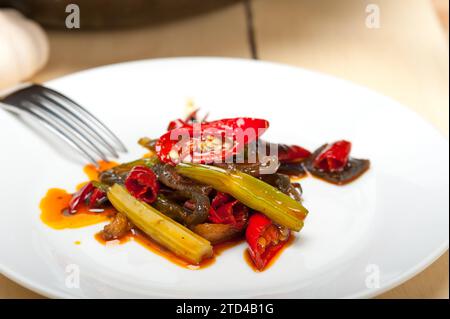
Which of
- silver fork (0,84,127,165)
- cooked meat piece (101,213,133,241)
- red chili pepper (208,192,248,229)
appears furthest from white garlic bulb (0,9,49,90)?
red chili pepper (208,192,248,229)

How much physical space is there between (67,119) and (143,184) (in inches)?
22.1

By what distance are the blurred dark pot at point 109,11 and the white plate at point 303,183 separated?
2.07ft

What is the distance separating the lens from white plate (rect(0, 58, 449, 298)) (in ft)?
5.37

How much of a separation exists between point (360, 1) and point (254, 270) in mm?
2359

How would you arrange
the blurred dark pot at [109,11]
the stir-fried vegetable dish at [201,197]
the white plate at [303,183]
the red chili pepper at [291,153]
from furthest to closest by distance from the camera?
1. the blurred dark pot at [109,11]
2. the red chili pepper at [291,153]
3. the stir-fried vegetable dish at [201,197]
4. the white plate at [303,183]

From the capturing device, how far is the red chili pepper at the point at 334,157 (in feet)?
6.84

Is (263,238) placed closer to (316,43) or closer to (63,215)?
(63,215)

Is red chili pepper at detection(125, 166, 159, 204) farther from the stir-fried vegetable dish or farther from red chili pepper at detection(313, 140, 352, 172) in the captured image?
red chili pepper at detection(313, 140, 352, 172)

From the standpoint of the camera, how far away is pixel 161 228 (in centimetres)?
175

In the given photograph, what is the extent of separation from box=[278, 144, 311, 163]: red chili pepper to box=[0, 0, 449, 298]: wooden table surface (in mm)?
837

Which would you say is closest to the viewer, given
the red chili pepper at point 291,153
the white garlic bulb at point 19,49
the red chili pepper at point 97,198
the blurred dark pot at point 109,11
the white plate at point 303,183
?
the white plate at point 303,183

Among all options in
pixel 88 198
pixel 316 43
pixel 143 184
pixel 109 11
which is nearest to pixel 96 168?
pixel 88 198
